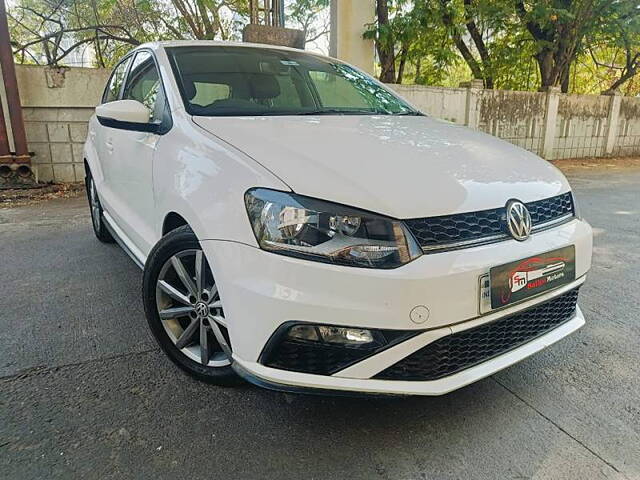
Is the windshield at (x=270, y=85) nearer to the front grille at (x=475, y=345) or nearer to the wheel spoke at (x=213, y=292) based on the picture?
the wheel spoke at (x=213, y=292)

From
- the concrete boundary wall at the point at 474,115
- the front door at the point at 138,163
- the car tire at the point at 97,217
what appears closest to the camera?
the front door at the point at 138,163

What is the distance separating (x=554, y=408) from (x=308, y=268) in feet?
3.99

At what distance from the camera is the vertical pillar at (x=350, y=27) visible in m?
8.30

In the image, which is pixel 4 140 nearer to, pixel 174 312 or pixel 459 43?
pixel 174 312

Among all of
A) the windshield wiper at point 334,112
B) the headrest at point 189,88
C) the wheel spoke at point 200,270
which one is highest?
the headrest at point 189,88

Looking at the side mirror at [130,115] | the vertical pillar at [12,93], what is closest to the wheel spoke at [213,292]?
the side mirror at [130,115]

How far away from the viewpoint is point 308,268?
1440 mm

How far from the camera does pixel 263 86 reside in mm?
2623

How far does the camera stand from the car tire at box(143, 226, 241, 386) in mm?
1832

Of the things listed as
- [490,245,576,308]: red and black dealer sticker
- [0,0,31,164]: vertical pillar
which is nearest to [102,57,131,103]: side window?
[490,245,576,308]: red and black dealer sticker

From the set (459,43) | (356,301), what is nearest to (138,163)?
(356,301)

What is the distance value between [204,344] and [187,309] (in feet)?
0.55

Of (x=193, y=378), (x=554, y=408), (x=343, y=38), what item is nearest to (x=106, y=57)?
(x=343, y=38)

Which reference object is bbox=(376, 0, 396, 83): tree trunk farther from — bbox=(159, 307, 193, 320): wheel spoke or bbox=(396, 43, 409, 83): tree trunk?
bbox=(159, 307, 193, 320): wheel spoke
